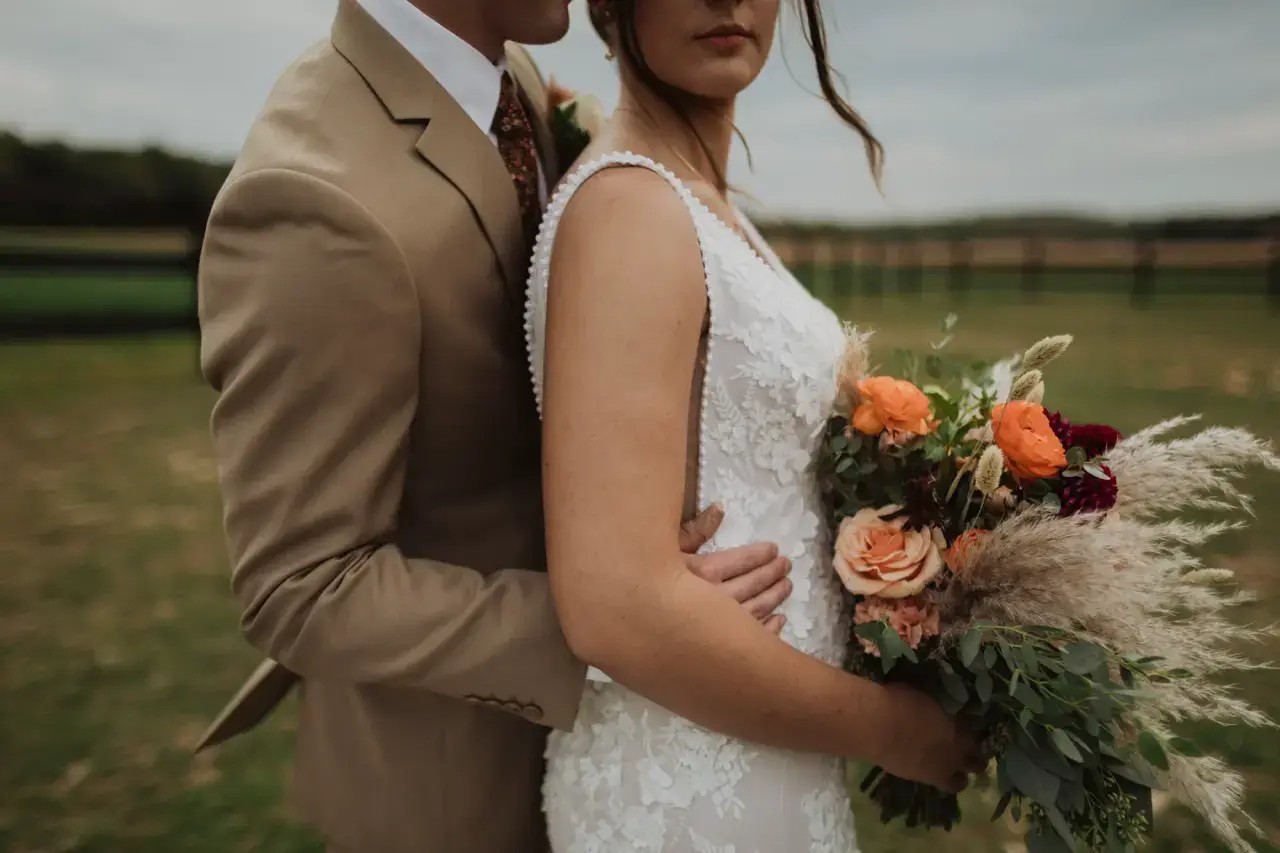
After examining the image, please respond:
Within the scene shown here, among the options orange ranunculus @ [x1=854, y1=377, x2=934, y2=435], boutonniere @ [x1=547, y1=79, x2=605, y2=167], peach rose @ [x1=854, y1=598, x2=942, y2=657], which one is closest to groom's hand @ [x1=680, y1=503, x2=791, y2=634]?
peach rose @ [x1=854, y1=598, x2=942, y2=657]

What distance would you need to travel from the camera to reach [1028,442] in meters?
1.17

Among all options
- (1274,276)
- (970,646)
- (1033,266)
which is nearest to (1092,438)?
(970,646)

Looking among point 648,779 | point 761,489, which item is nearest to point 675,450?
point 761,489

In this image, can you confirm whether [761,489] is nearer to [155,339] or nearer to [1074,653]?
[1074,653]

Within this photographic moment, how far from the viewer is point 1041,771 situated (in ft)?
3.78

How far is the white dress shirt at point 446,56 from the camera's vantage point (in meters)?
1.22

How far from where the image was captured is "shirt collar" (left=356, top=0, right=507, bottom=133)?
4.01ft

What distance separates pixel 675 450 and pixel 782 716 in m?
0.37

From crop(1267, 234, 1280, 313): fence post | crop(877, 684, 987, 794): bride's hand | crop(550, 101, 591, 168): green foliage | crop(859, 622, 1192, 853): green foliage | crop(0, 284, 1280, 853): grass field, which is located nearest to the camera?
crop(859, 622, 1192, 853): green foliage

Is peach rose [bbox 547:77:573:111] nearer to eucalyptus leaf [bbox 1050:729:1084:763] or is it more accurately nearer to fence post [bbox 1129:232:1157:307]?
eucalyptus leaf [bbox 1050:729:1084:763]

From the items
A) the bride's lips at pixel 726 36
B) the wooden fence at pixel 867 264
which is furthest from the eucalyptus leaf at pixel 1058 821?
the wooden fence at pixel 867 264

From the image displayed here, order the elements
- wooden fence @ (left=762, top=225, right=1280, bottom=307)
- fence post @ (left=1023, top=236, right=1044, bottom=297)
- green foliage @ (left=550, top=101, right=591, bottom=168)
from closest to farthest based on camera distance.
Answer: green foliage @ (left=550, top=101, right=591, bottom=168), wooden fence @ (left=762, top=225, right=1280, bottom=307), fence post @ (left=1023, top=236, right=1044, bottom=297)

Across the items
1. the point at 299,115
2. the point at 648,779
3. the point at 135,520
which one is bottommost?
the point at 135,520

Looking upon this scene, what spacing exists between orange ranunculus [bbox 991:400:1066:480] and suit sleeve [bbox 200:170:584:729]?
0.63m
